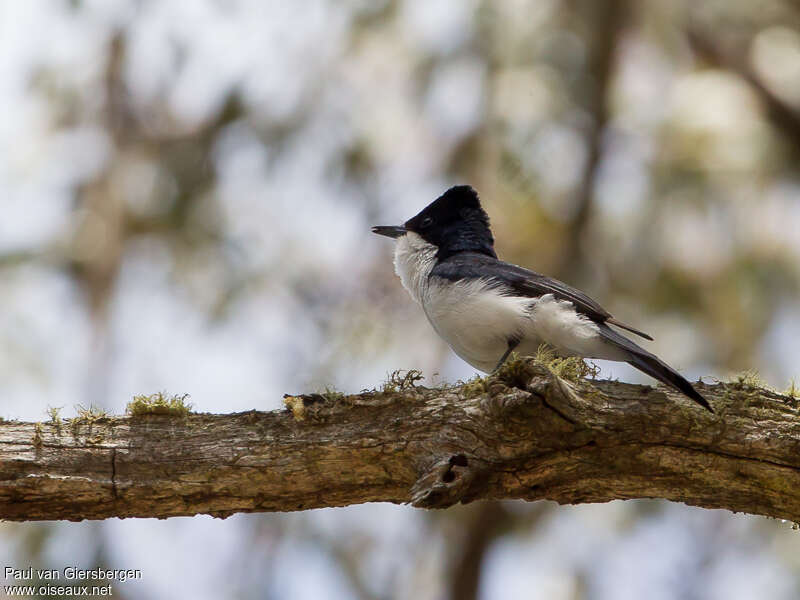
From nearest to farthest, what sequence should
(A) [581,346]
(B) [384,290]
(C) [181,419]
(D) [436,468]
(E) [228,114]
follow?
(D) [436,468] < (C) [181,419] < (A) [581,346] < (B) [384,290] < (E) [228,114]

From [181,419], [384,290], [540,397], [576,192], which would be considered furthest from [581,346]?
[576,192]

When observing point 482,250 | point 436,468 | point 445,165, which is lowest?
point 436,468

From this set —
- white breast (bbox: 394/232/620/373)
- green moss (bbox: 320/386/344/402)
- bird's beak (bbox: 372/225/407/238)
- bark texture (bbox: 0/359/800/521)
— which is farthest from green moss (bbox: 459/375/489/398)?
bird's beak (bbox: 372/225/407/238)

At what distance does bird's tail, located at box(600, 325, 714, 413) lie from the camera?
3.72 metres

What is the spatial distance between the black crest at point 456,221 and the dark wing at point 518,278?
32cm

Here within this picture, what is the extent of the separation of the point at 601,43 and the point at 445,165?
68.7 inches

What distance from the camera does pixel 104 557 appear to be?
23.3ft

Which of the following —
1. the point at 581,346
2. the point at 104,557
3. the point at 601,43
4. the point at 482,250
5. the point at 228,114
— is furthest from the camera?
the point at 228,114

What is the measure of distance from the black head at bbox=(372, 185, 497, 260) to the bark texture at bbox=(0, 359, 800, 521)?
195cm

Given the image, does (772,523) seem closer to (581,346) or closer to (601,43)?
(601,43)

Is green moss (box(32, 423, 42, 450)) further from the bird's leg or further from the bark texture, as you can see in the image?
the bird's leg

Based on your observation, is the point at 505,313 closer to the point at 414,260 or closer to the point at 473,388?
the point at 473,388

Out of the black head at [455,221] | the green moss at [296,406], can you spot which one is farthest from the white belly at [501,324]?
A: the green moss at [296,406]

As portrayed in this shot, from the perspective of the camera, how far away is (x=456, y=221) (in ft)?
19.0
